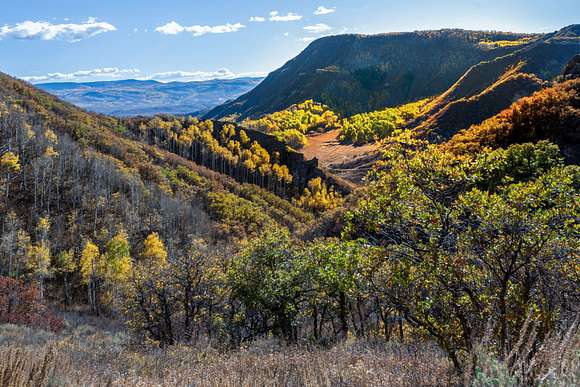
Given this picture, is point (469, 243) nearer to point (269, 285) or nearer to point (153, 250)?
point (269, 285)

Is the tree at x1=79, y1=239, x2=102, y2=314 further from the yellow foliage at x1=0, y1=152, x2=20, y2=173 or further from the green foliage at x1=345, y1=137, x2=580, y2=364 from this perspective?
the green foliage at x1=345, y1=137, x2=580, y2=364

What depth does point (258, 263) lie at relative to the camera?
22.1m

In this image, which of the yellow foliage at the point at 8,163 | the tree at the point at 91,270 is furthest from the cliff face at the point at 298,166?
the yellow foliage at the point at 8,163

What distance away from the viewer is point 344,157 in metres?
167

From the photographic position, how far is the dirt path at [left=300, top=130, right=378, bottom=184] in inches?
5714

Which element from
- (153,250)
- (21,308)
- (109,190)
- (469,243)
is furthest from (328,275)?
(109,190)

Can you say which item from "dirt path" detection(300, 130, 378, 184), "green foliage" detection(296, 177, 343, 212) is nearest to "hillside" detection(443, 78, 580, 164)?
"dirt path" detection(300, 130, 378, 184)

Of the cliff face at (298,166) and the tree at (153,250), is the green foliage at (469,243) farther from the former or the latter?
the cliff face at (298,166)

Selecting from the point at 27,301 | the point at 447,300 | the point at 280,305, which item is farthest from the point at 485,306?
the point at 27,301

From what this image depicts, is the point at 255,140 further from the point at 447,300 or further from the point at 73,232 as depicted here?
the point at 447,300

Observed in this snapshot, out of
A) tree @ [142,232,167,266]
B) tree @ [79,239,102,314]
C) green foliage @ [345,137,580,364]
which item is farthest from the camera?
tree @ [142,232,167,266]

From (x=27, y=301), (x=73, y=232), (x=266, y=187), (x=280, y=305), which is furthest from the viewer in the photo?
(x=266, y=187)

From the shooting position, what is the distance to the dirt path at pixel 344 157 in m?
145

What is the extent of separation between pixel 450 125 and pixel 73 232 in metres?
110
